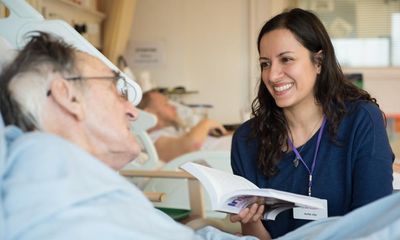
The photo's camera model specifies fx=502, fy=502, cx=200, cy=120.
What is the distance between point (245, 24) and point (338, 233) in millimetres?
3455

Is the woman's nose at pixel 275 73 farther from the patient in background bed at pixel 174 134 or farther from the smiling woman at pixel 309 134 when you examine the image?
the patient in background bed at pixel 174 134

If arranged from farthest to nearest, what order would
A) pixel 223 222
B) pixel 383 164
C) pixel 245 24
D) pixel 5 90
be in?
pixel 245 24
pixel 223 222
pixel 383 164
pixel 5 90

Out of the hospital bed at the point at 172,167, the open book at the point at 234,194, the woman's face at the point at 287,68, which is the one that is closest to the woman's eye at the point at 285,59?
the woman's face at the point at 287,68

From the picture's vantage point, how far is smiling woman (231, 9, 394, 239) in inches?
54.6

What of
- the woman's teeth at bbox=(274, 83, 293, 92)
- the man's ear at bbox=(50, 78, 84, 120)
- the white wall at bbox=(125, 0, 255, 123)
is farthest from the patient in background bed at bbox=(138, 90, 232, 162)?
the man's ear at bbox=(50, 78, 84, 120)

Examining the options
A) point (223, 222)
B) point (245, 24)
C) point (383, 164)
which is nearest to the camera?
point (383, 164)

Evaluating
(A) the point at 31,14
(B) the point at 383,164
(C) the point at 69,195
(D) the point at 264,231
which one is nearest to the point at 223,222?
(D) the point at 264,231

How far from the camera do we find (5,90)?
95cm

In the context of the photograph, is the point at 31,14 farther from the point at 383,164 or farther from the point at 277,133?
the point at 383,164

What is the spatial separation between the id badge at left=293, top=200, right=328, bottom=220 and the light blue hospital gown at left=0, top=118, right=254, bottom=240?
0.56m

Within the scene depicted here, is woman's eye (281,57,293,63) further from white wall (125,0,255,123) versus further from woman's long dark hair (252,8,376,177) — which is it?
white wall (125,0,255,123)

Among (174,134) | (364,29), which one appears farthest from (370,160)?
(364,29)

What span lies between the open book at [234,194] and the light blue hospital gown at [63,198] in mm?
309

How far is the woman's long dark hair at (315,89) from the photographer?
149 centimetres
